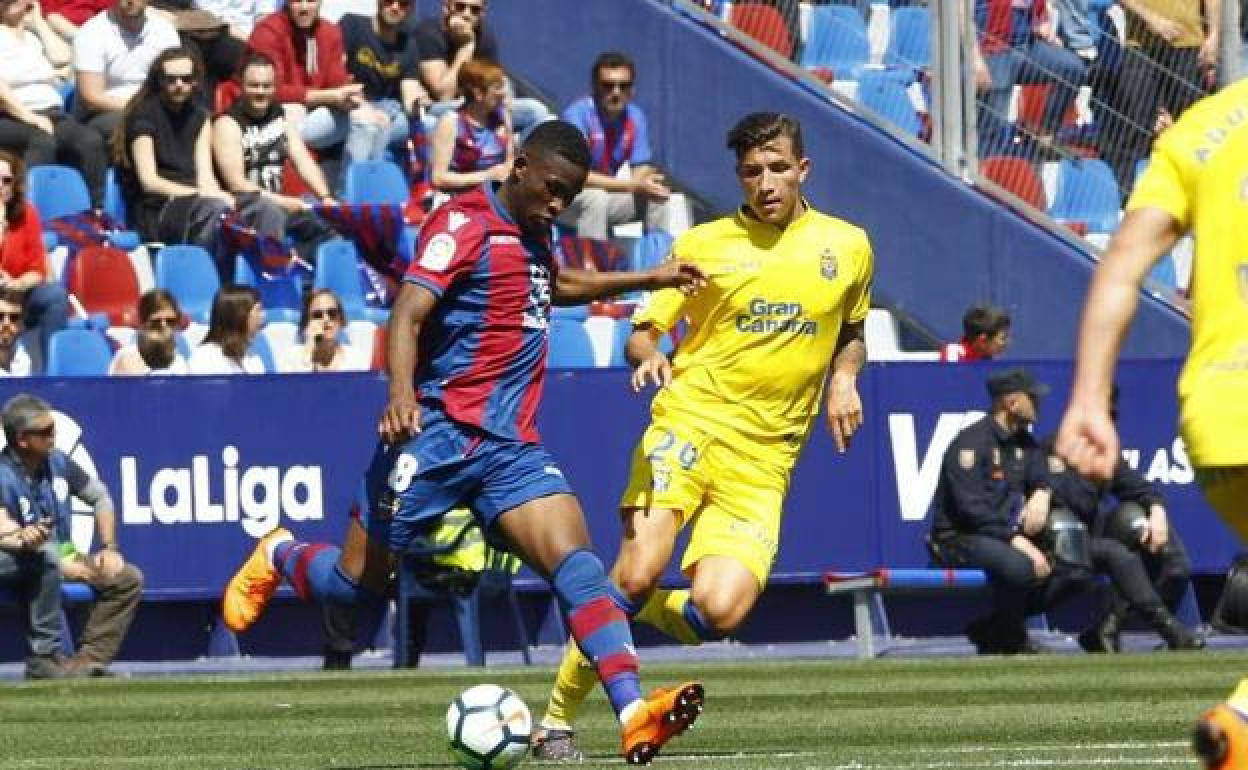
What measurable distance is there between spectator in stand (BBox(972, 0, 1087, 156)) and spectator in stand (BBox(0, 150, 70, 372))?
6490mm

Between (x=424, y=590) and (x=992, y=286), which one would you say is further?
(x=992, y=286)

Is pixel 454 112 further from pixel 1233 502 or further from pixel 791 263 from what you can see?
pixel 1233 502

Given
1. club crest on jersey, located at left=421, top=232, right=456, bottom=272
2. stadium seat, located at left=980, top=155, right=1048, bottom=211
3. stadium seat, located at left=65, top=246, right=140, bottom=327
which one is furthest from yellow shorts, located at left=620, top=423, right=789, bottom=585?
stadium seat, located at left=980, top=155, right=1048, bottom=211

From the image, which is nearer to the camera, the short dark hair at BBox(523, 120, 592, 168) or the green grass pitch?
the short dark hair at BBox(523, 120, 592, 168)

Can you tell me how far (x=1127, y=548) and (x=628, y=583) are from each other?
25.9 ft

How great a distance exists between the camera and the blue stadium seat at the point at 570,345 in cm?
1934

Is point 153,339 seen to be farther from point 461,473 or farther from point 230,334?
point 461,473

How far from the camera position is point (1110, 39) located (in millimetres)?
20469

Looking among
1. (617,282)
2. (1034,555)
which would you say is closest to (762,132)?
(617,282)

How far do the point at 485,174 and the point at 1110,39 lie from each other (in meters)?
4.40

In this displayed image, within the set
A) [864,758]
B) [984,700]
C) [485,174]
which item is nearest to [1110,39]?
[485,174]

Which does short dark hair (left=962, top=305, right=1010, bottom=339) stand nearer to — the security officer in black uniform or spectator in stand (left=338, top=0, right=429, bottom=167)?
the security officer in black uniform

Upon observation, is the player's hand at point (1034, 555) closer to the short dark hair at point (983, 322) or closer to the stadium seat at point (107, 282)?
the short dark hair at point (983, 322)

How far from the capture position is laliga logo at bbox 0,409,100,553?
57.6ft
